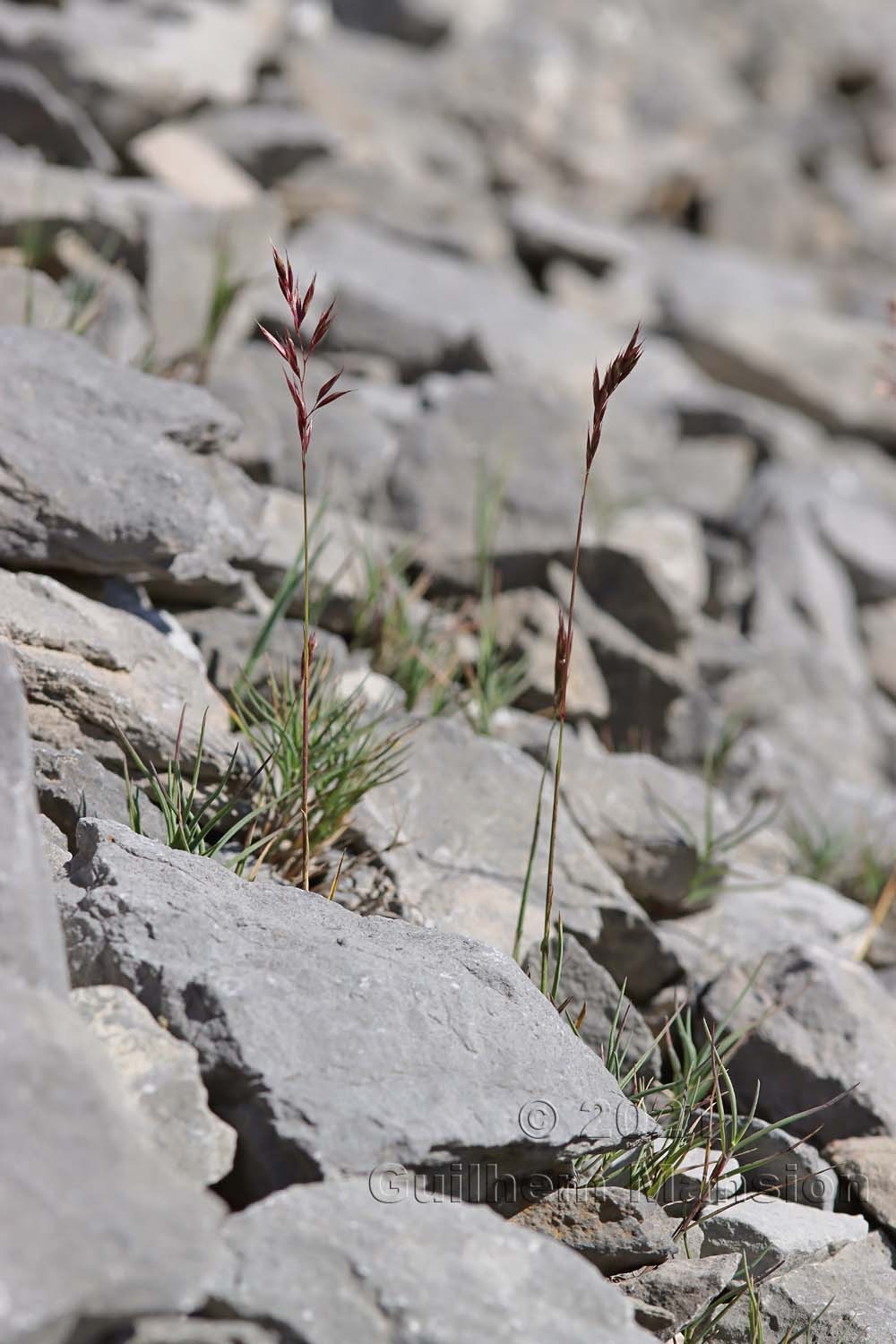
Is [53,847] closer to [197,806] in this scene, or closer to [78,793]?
[78,793]

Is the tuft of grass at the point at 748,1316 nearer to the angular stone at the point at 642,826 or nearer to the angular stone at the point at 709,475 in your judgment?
the angular stone at the point at 642,826

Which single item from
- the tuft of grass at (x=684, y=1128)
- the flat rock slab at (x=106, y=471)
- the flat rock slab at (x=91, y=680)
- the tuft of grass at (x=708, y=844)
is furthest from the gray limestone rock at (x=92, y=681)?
the tuft of grass at (x=708, y=844)

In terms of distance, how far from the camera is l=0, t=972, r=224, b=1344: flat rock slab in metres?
1.13

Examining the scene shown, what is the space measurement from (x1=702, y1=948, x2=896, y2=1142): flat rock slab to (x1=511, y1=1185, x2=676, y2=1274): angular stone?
2.02 feet

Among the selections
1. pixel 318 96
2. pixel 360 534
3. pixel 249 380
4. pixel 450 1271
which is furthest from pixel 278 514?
pixel 318 96

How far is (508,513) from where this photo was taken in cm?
384

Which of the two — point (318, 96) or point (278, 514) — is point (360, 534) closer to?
point (278, 514)

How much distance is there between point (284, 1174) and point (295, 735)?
98 cm

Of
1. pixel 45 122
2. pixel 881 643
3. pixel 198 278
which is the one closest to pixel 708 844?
pixel 198 278

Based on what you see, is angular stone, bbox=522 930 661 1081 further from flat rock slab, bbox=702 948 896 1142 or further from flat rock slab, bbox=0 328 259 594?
flat rock slab, bbox=0 328 259 594

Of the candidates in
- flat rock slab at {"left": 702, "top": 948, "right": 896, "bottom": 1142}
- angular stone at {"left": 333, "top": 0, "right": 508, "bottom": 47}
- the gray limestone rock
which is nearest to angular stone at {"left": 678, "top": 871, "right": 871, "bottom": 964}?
flat rock slab at {"left": 702, "top": 948, "right": 896, "bottom": 1142}

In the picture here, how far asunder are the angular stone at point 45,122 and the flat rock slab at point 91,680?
8.68 feet

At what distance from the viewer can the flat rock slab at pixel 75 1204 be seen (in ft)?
3.72

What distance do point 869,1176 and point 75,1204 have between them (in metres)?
1.53
